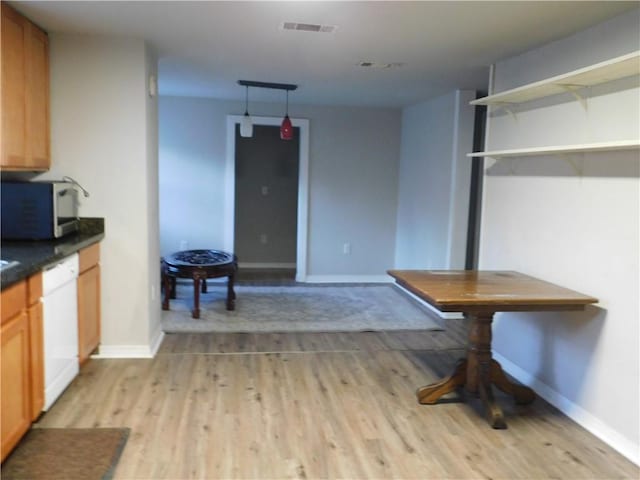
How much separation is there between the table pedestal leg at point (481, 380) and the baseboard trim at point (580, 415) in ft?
0.45

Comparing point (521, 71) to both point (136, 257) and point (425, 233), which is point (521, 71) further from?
point (136, 257)

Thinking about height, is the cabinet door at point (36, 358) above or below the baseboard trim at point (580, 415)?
above

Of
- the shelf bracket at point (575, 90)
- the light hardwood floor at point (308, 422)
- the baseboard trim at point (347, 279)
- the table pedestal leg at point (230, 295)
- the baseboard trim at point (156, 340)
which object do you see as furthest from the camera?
the baseboard trim at point (347, 279)

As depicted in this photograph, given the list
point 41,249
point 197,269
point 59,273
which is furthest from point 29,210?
point 197,269

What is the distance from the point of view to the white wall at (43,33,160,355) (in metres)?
3.46

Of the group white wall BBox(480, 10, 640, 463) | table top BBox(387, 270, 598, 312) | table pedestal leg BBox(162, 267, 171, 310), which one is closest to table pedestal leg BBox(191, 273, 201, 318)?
table pedestal leg BBox(162, 267, 171, 310)

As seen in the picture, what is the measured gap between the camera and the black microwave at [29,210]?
316 cm

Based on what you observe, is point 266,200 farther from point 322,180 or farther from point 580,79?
point 580,79

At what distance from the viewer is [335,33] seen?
10.2 ft

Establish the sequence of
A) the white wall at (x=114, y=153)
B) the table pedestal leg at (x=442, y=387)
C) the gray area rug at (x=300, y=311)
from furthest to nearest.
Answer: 1. the gray area rug at (x=300, y=311)
2. the white wall at (x=114, y=153)
3. the table pedestal leg at (x=442, y=387)

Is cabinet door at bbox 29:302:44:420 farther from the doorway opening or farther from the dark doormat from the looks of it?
the doorway opening

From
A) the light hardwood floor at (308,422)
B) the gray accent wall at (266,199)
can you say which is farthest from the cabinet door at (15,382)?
the gray accent wall at (266,199)

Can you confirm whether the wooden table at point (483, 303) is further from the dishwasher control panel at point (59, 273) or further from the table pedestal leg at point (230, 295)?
the table pedestal leg at point (230, 295)

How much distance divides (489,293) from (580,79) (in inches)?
46.3
